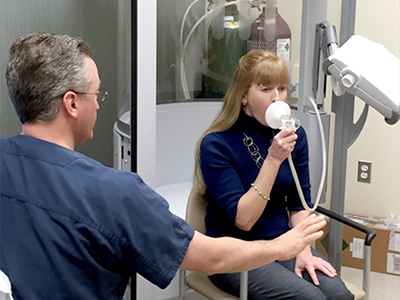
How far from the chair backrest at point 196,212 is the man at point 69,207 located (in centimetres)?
64

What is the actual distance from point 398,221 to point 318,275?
1420 millimetres

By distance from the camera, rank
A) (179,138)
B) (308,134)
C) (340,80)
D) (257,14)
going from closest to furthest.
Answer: (340,80), (308,134), (257,14), (179,138)

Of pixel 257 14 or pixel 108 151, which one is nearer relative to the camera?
pixel 108 151

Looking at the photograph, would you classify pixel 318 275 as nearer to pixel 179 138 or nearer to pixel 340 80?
pixel 340 80

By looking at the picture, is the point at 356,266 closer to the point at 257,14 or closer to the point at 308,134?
the point at 308,134

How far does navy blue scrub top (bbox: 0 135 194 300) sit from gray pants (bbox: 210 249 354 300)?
0.61 metres

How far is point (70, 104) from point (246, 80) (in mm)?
770

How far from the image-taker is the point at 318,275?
1.71 m

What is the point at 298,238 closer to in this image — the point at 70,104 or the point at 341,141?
the point at 70,104

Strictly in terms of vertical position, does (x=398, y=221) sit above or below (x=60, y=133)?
below

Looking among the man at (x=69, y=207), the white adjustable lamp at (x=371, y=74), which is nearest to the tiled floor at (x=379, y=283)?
the white adjustable lamp at (x=371, y=74)

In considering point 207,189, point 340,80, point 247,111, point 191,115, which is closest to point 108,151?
point 207,189

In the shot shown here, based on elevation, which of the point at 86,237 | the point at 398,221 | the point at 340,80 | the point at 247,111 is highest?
the point at 340,80

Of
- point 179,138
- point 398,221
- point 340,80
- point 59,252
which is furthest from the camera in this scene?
point 398,221
